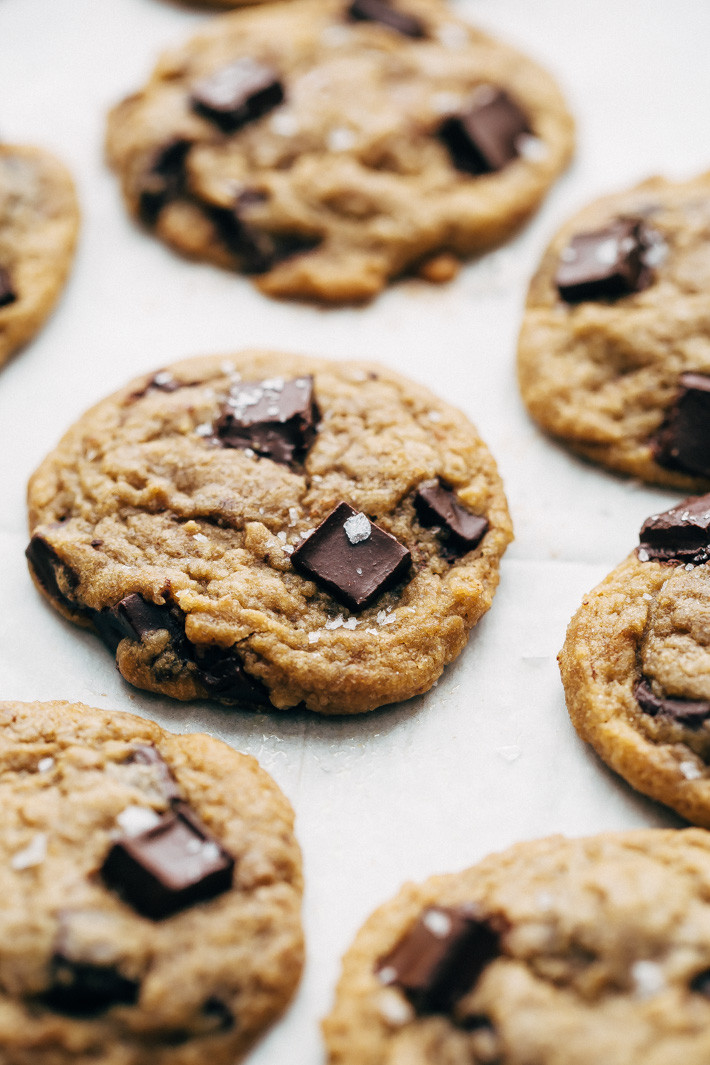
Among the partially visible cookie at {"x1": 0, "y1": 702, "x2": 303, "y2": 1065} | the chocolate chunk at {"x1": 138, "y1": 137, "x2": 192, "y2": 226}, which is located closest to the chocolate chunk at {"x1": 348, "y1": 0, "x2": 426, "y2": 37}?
the chocolate chunk at {"x1": 138, "y1": 137, "x2": 192, "y2": 226}

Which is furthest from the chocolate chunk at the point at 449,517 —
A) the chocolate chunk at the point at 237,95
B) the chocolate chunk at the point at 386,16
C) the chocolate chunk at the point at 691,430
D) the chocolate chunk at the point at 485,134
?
the chocolate chunk at the point at 386,16

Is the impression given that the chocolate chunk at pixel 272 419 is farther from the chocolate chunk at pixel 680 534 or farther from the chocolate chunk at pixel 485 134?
the chocolate chunk at pixel 485 134

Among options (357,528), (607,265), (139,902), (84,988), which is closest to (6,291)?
(357,528)

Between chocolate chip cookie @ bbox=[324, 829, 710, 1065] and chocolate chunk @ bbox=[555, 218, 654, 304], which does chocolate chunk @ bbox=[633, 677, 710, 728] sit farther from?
chocolate chunk @ bbox=[555, 218, 654, 304]

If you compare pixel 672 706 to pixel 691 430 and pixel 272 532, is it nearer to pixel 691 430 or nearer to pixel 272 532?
pixel 691 430

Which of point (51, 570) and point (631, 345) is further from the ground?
point (631, 345)

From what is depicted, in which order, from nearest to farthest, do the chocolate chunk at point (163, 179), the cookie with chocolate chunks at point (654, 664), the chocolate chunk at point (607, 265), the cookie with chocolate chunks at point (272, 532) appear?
the cookie with chocolate chunks at point (654, 664) → the cookie with chocolate chunks at point (272, 532) → the chocolate chunk at point (607, 265) → the chocolate chunk at point (163, 179)
